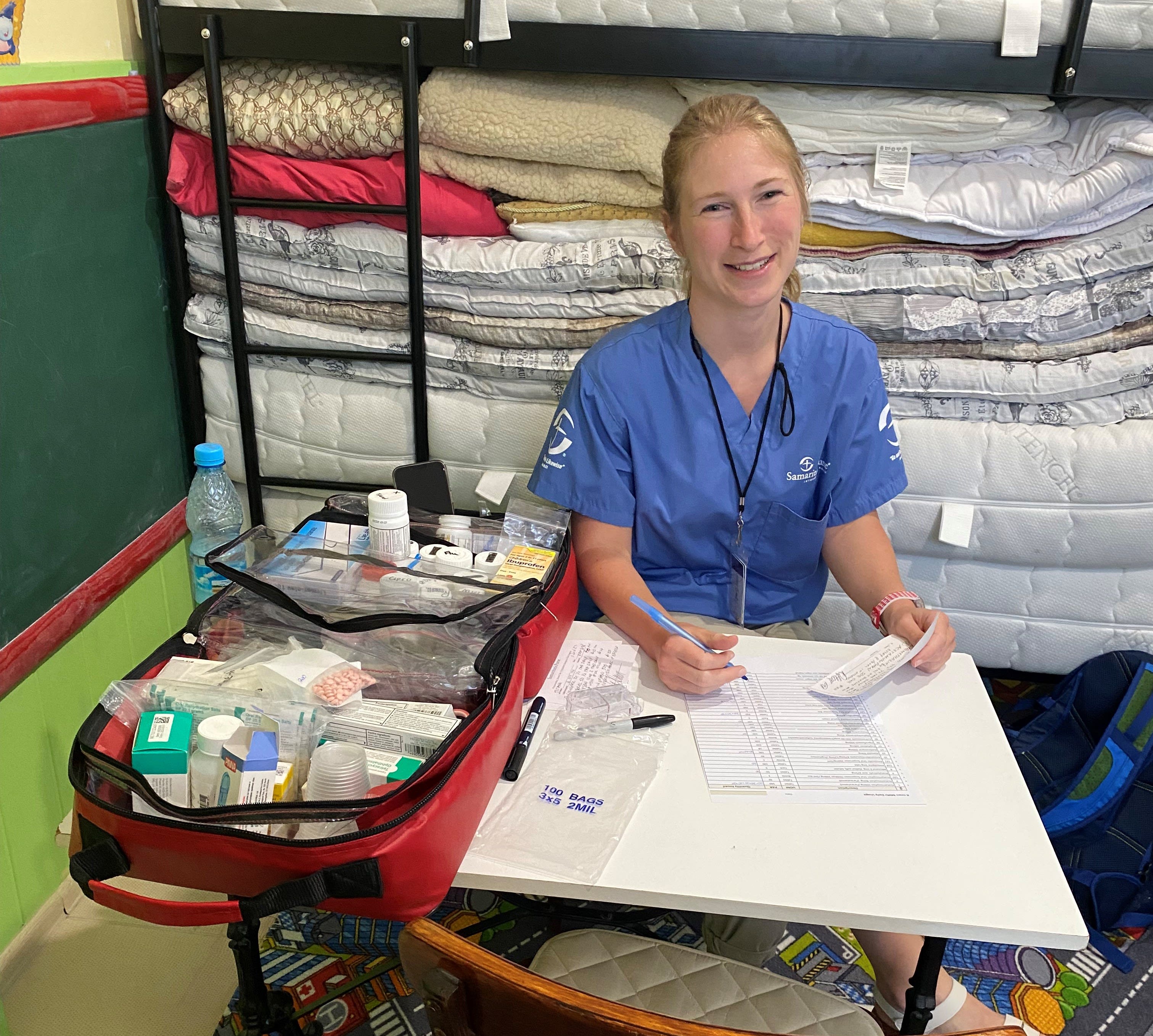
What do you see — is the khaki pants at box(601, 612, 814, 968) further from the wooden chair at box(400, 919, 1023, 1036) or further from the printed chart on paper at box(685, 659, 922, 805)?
the wooden chair at box(400, 919, 1023, 1036)

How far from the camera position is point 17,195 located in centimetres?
159

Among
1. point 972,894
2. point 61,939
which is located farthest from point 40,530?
point 972,894

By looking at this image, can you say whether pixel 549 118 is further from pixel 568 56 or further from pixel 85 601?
pixel 85 601

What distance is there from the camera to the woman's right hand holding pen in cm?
125

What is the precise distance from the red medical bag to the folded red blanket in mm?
1279

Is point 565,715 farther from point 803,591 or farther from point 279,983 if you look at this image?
point 279,983

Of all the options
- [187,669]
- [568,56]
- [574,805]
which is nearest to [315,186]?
[568,56]

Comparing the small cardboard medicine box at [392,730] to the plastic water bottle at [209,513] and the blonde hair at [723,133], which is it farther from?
the plastic water bottle at [209,513]

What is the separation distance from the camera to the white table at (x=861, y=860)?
0.97 m

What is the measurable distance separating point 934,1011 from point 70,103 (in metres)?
1.89

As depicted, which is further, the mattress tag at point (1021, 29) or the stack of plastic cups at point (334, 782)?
the mattress tag at point (1021, 29)

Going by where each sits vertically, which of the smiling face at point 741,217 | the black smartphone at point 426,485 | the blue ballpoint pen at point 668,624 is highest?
the smiling face at point 741,217

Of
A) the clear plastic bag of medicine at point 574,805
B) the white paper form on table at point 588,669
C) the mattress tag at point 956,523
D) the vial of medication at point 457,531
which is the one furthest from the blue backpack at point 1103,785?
the vial of medication at point 457,531

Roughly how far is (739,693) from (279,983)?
968 millimetres
